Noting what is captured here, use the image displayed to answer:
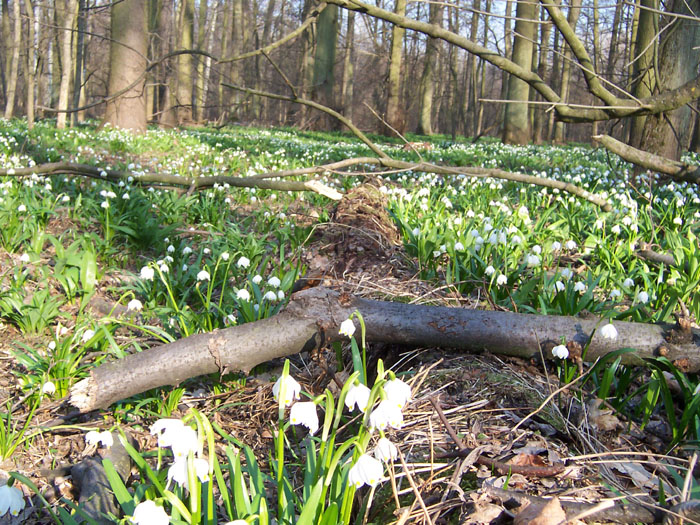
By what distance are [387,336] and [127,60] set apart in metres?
12.9

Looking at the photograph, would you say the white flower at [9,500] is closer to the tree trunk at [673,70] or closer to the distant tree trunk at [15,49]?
the tree trunk at [673,70]

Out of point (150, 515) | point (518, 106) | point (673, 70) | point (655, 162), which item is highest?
point (518, 106)

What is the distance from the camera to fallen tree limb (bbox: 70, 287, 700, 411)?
2021 mm

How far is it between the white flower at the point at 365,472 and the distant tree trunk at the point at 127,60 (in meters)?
12.6

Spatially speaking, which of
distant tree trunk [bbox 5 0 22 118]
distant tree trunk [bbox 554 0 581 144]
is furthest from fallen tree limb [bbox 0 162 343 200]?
distant tree trunk [bbox 554 0 581 144]

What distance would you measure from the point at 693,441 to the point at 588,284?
3.87 feet

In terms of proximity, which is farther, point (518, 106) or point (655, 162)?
point (518, 106)

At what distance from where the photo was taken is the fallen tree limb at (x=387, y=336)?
2021 millimetres

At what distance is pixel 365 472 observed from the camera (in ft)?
3.88

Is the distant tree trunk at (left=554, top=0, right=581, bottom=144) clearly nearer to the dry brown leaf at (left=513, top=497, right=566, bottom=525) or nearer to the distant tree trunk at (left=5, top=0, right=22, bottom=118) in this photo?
the distant tree trunk at (left=5, top=0, right=22, bottom=118)

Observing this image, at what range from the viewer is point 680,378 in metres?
1.86

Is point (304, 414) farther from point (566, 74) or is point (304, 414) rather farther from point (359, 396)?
point (566, 74)

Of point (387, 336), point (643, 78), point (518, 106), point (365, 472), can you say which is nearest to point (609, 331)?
point (387, 336)

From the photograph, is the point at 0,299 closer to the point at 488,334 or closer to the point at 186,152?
the point at 488,334
